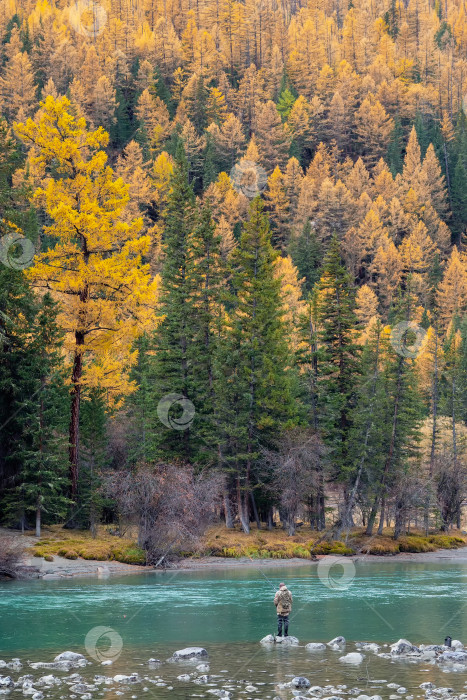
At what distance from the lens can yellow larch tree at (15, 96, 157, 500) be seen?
37219mm

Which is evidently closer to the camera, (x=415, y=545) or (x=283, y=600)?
(x=283, y=600)

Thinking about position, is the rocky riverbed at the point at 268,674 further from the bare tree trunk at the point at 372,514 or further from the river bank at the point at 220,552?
the bare tree trunk at the point at 372,514

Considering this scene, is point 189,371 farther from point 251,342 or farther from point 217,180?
point 217,180

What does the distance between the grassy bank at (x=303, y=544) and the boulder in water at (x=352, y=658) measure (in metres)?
25.7

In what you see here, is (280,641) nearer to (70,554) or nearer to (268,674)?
(268,674)

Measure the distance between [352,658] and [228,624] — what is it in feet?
20.5

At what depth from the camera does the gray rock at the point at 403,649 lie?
19641 millimetres

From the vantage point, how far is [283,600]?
2109 cm

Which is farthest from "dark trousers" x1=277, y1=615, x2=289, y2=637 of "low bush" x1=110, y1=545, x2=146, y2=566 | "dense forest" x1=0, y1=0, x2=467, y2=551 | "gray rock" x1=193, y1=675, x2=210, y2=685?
"low bush" x1=110, y1=545, x2=146, y2=566

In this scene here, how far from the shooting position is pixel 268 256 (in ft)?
184

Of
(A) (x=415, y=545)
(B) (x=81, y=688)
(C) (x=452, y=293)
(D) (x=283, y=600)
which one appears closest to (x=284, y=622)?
(D) (x=283, y=600)

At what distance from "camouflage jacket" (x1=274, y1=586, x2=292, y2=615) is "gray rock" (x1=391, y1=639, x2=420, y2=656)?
277 cm

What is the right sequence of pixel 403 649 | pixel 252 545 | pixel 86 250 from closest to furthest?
pixel 403 649, pixel 86 250, pixel 252 545

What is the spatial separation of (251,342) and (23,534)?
20.7m
